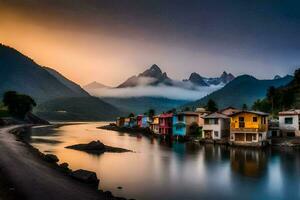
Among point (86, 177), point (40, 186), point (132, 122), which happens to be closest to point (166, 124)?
point (132, 122)

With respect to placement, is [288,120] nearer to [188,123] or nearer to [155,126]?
[188,123]

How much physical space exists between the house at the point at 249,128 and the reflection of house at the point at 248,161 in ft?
15.1

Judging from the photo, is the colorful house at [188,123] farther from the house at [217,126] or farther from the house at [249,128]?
the house at [249,128]

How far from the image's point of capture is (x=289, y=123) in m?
71.8

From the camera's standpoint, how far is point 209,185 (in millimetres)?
34312

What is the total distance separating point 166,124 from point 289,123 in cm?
4246

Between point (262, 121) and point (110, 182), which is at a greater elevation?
point (262, 121)

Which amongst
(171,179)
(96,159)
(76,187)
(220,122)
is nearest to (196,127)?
(220,122)

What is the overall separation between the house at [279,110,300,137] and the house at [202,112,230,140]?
1147cm

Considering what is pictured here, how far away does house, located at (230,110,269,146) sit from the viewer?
6688 cm

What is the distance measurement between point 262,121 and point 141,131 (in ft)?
238

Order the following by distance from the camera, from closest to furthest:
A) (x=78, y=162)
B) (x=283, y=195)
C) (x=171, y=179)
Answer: (x=283, y=195) → (x=171, y=179) → (x=78, y=162)

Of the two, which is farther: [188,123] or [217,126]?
[188,123]

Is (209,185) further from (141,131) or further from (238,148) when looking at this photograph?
(141,131)
